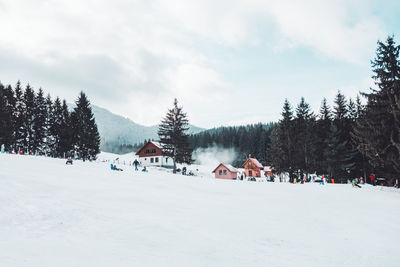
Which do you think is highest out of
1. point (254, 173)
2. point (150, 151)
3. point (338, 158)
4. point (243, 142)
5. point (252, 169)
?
point (243, 142)

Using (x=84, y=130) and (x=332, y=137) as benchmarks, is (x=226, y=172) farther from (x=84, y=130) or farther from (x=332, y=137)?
(x=84, y=130)

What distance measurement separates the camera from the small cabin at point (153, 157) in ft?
224

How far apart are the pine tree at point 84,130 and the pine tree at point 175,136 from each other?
17145 millimetres

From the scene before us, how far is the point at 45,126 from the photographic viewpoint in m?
55.8

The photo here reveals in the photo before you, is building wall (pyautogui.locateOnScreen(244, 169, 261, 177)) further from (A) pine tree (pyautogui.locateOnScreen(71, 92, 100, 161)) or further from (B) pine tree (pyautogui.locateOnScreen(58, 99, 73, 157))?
(B) pine tree (pyautogui.locateOnScreen(58, 99, 73, 157))

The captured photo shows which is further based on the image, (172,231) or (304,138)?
(304,138)

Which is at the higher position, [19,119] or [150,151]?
[19,119]

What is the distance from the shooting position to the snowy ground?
711cm

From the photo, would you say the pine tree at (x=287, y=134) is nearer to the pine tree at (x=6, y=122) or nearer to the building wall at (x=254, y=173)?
the building wall at (x=254, y=173)

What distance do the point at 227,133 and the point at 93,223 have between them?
145281 millimetres

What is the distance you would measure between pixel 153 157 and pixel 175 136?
24.8 m

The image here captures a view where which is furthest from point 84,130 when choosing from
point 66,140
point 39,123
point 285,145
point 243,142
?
point 243,142

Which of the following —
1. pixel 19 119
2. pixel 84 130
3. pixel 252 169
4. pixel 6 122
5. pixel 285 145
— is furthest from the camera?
pixel 252 169

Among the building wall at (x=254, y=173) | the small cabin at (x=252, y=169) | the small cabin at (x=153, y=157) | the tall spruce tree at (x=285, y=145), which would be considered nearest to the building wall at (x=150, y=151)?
the small cabin at (x=153, y=157)
